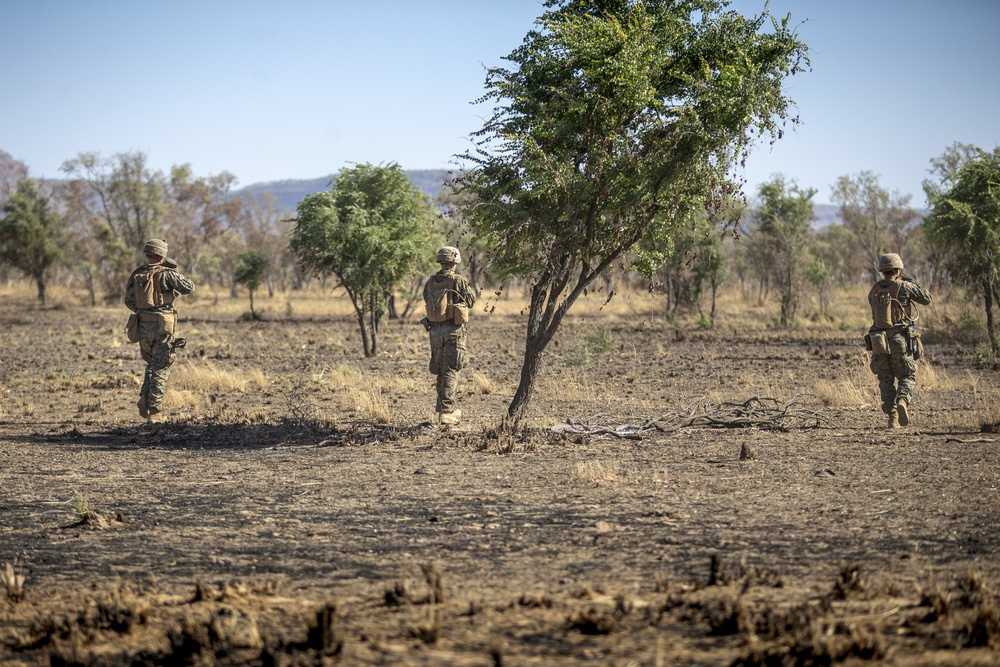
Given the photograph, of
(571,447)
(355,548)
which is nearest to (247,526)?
(355,548)

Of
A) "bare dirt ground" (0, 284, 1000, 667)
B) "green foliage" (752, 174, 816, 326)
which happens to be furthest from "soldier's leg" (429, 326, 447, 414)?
"green foliage" (752, 174, 816, 326)

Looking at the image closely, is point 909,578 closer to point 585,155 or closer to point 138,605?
point 138,605

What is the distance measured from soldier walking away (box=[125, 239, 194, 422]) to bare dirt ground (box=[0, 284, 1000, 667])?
762 millimetres

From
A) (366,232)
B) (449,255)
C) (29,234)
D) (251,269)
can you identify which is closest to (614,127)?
(449,255)

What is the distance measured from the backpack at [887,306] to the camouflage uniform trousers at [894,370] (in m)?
0.15

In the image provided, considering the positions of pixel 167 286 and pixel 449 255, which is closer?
pixel 449 255

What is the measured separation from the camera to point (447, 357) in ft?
37.7

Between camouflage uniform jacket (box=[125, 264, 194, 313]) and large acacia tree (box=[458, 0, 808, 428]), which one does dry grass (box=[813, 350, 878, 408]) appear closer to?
large acacia tree (box=[458, 0, 808, 428])

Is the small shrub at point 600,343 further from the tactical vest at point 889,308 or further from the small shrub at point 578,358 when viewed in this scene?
the tactical vest at point 889,308

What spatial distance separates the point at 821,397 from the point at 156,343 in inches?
361

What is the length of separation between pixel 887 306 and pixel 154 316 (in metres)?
9.05

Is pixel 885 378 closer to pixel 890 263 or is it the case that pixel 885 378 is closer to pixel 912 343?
pixel 912 343

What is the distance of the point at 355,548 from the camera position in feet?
20.3

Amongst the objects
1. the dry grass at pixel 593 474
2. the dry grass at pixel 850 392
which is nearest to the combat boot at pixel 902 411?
the dry grass at pixel 850 392
